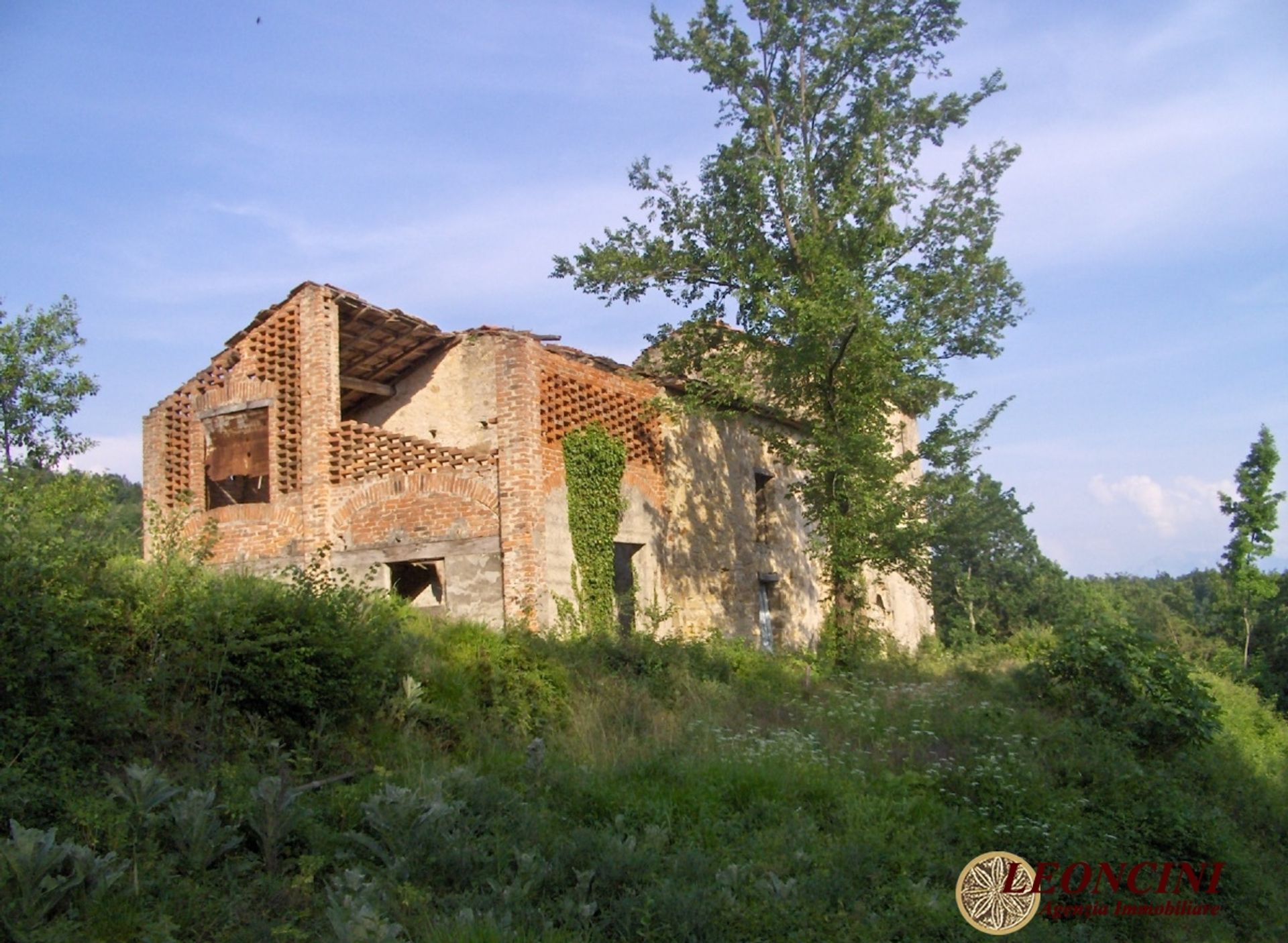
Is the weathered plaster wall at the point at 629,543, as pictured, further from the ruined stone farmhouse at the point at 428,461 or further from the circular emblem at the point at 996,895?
the circular emblem at the point at 996,895

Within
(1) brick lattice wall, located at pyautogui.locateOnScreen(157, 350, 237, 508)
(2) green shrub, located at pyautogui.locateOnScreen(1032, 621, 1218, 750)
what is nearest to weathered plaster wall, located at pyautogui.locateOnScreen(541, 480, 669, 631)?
(1) brick lattice wall, located at pyautogui.locateOnScreen(157, 350, 237, 508)

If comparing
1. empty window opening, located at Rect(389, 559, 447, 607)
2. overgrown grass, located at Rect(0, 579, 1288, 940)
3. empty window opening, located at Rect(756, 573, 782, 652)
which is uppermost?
empty window opening, located at Rect(389, 559, 447, 607)

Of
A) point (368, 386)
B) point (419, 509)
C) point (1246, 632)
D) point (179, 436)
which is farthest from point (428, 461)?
point (1246, 632)

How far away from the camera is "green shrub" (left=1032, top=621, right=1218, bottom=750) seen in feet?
40.1

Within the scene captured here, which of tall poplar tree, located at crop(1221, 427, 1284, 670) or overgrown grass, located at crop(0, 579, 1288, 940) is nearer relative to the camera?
overgrown grass, located at crop(0, 579, 1288, 940)

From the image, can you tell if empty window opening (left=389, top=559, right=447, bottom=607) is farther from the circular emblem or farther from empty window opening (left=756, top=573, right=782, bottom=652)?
the circular emblem

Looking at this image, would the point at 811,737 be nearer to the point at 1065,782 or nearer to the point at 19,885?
the point at 1065,782

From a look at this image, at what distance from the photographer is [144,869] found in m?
5.55

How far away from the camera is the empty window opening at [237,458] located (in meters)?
17.0

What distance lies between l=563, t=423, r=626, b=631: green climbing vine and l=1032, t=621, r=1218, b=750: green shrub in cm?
652

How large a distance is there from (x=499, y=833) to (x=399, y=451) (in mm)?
10144

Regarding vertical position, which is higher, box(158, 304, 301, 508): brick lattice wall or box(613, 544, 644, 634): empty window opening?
box(158, 304, 301, 508): brick lattice wall

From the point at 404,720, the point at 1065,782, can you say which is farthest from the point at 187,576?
the point at 1065,782

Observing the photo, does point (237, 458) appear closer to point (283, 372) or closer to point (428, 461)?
point (283, 372)
